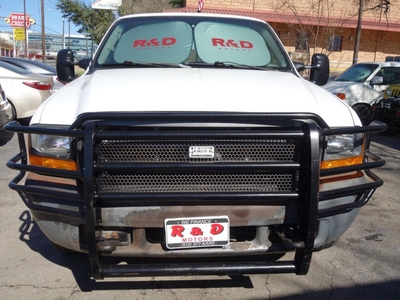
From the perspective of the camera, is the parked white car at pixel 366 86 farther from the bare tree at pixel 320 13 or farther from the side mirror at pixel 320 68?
the bare tree at pixel 320 13

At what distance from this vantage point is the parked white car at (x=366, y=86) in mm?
10492

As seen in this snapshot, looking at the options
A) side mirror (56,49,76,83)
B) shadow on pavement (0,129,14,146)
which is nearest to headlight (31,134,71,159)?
side mirror (56,49,76,83)

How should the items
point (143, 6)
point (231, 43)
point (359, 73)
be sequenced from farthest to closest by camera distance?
1. point (143, 6)
2. point (359, 73)
3. point (231, 43)

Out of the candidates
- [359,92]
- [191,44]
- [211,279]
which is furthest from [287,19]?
[211,279]

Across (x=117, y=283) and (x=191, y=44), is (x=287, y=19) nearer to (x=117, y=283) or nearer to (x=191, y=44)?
(x=191, y=44)

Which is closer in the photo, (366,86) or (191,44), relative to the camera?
(191,44)

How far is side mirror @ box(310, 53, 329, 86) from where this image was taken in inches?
166

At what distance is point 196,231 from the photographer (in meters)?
2.44

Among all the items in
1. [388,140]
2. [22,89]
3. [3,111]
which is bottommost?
[388,140]

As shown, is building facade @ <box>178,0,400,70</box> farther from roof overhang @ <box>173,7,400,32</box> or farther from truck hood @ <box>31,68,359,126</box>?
truck hood @ <box>31,68,359,126</box>

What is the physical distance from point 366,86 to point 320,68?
7.20 metres

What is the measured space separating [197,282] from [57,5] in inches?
1732

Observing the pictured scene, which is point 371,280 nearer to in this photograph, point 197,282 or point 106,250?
point 197,282

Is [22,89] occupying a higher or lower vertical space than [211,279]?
higher
